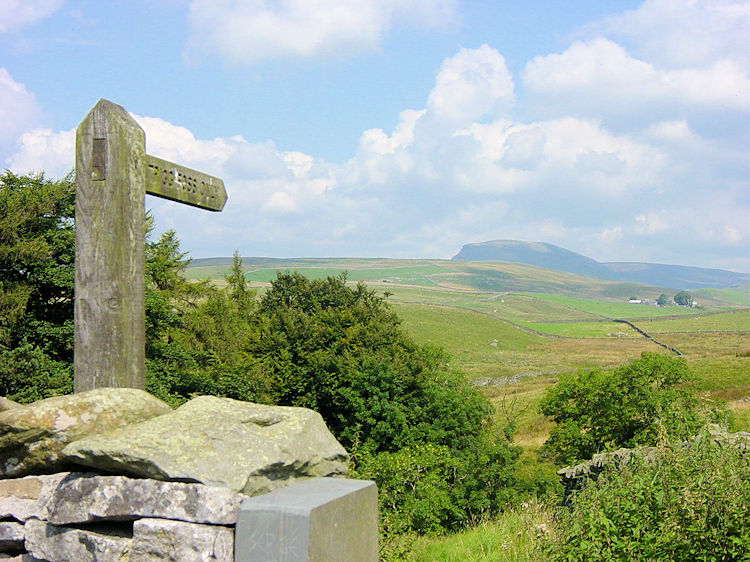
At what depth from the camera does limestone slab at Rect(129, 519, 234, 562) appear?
279cm

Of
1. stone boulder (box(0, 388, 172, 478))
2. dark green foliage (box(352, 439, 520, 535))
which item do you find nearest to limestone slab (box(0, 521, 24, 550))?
stone boulder (box(0, 388, 172, 478))

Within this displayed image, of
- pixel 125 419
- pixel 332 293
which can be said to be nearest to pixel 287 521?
pixel 125 419

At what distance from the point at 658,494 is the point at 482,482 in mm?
12646

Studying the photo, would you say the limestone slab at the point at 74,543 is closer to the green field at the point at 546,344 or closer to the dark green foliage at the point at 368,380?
the dark green foliage at the point at 368,380

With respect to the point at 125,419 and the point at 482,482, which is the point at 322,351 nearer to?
the point at 482,482

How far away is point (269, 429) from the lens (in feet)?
11.0

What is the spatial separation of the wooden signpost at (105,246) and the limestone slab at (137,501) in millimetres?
911

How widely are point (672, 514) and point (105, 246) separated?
375cm

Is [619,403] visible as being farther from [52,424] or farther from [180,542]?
[52,424]

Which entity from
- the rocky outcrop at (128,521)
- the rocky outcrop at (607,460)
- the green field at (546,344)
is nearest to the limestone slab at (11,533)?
the rocky outcrop at (128,521)

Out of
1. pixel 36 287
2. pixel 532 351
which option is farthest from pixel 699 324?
pixel 36 287

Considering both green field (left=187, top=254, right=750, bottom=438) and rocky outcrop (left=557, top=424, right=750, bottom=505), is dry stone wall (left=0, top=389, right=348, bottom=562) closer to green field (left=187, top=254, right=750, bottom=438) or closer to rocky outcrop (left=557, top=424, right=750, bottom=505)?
rocky outcrop (left=557, top=424, right=750, bottom=505)

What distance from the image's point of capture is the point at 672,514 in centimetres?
373

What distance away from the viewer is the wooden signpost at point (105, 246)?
3812mm
